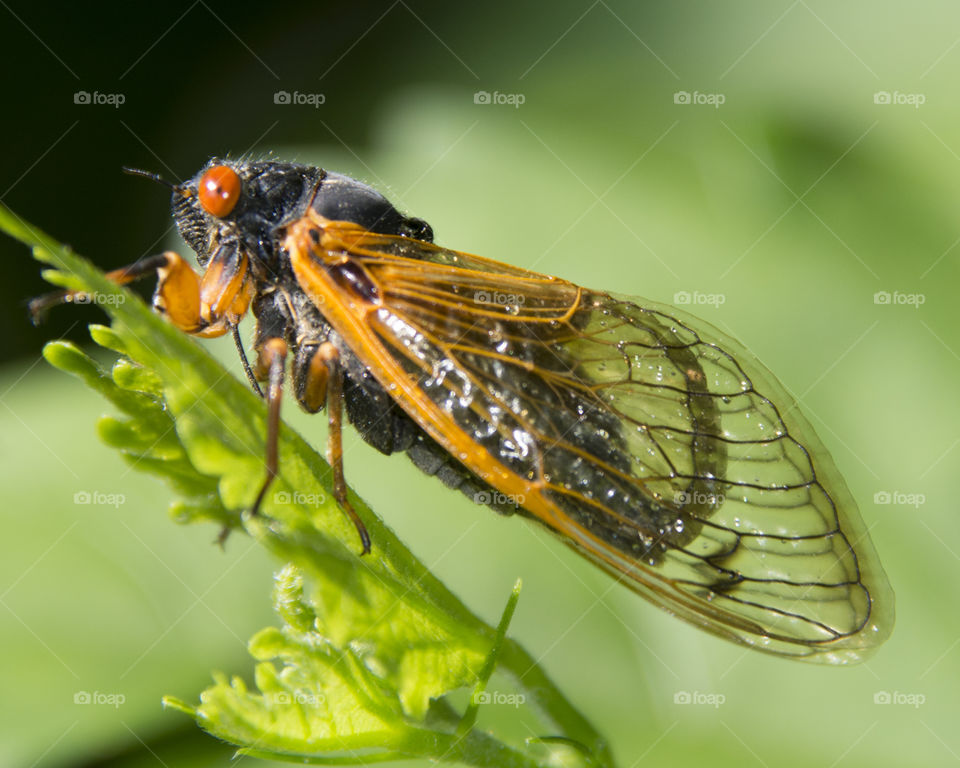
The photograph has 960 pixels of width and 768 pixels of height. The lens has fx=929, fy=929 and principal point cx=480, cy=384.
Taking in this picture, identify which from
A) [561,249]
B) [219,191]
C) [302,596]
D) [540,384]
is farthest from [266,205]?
[561,249]

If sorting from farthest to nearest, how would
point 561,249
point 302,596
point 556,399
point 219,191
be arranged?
point 561,249, point 219,191, point 556,399, point 302,596

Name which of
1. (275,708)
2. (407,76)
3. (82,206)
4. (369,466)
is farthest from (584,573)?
(82,206)

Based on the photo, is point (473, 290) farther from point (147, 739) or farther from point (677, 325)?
point (147, 739)

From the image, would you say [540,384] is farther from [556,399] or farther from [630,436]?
[630,436]

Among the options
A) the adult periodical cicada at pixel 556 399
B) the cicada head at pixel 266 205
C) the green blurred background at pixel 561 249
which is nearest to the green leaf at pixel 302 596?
the adult periodical cicada at pixel 556 399

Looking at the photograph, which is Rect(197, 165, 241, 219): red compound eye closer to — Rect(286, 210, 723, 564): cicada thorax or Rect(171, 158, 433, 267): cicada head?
Rect(171, 158, 433, 267): cicada head

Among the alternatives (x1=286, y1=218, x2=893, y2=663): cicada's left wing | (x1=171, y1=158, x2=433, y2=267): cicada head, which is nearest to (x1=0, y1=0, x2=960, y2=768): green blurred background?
(x1=286, y1=218, x2=893, y2=663): cicada's left wing
